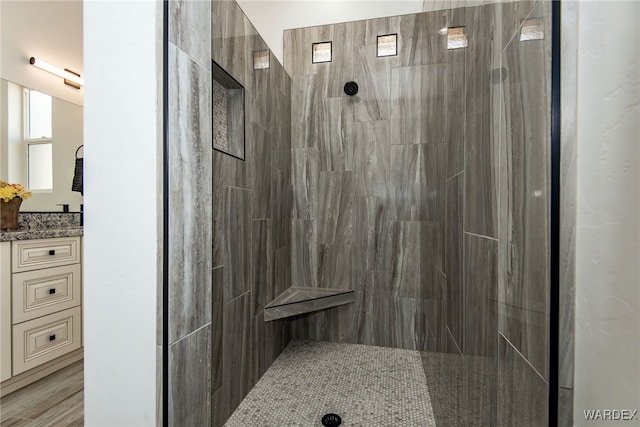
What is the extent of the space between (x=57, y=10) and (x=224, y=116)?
6.85 ft

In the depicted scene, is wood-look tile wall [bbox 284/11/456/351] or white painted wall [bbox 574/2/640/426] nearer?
white painted wall [bbox 574/2/640/426]

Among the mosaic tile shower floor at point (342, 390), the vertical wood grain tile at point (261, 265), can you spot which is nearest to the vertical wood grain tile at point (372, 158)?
the vertical wood grain tile at point (261, 265)

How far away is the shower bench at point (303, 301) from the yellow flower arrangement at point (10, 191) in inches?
68.7

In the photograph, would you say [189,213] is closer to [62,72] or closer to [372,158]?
[372,158]

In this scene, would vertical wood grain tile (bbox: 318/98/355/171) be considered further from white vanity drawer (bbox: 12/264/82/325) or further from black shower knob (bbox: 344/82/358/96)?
white vanity drawer (bbox: 12/264/82/325)

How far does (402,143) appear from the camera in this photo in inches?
90.7

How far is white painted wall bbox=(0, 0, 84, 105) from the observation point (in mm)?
2164

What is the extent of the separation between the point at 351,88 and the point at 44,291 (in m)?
2.43

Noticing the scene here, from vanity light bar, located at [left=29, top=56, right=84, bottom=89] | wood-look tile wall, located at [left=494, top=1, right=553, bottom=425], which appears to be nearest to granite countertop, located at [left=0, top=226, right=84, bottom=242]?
vanity light bar, located at [left=29, top=56, right=84, bottom=89]

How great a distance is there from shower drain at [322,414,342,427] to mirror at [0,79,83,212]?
242 centimetres

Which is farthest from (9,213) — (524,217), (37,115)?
(524,217)

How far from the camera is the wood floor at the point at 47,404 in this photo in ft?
5.20

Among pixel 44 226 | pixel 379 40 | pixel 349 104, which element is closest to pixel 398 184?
pixel 349 104

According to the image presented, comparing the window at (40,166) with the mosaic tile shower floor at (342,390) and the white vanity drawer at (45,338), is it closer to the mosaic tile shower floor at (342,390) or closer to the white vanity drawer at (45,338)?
the white vanity drawer at (45,338)
